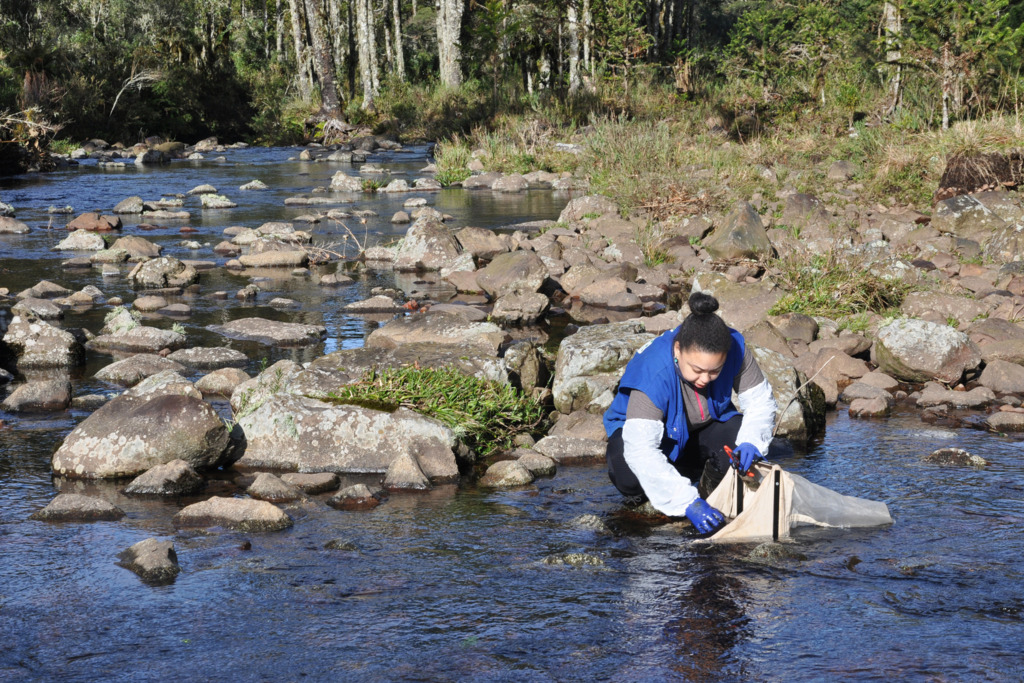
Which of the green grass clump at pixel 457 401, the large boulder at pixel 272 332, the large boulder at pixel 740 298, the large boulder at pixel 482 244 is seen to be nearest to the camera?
the green grass clump at pixel 457 401

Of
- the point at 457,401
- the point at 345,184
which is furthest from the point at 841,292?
the point at 345,184

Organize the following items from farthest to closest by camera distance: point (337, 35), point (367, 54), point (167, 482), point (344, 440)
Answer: point (337, 35) < point (367, 54) < point (344, 440) < point (167, 482)

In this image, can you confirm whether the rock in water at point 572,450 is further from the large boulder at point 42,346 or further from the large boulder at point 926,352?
the large boulder at point 42,346

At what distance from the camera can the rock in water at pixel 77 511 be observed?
5461 millimetres

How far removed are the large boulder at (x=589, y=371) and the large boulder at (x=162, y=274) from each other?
6.30 m

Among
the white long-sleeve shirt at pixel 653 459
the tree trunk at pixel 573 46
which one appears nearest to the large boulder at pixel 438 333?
the white long-sleeve shirt at pixel 653 459

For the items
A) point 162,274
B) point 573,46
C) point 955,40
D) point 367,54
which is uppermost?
point 367,54

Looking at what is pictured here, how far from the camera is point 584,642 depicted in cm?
414

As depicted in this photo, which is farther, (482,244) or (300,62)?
(300,62)

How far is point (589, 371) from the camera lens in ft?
24.2

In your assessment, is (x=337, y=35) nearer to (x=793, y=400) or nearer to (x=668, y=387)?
(x=793, y=400)

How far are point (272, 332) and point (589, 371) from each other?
145 inches

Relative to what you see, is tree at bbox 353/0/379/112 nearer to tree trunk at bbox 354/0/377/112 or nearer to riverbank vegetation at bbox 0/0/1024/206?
tree trunk at bbox 354/0/377/112

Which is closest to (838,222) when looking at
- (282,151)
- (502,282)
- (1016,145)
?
(1016,145)
